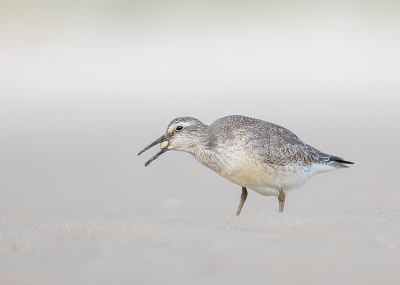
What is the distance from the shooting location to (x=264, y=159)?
6.25 meters

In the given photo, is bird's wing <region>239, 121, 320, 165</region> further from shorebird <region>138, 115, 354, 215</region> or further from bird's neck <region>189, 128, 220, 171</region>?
bird's neck <region>189, 128, 220, 171</region>

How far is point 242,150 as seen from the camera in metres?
6.13

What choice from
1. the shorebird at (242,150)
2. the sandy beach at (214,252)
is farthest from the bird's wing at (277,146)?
the sandy beach at (214,252)

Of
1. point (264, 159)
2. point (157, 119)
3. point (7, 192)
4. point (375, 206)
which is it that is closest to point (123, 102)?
point (157, 119)

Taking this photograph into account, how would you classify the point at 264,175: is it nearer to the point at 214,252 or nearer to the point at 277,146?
the point at 277,146

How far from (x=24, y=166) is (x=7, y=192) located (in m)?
1.47

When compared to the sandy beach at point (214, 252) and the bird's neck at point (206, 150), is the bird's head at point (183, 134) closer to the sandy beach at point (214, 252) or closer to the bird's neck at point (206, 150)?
the bird's neck at point (206, 150)

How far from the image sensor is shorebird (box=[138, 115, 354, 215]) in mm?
6117

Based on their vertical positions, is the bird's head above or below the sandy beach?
above

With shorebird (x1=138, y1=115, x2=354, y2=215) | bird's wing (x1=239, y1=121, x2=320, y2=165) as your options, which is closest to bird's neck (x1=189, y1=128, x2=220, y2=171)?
shorebird (x1=138, y1=115, x2=354, y2=215)

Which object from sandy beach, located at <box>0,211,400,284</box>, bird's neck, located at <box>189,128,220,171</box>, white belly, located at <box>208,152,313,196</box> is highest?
bird's neck, located at <box>189,128,220,171</box>

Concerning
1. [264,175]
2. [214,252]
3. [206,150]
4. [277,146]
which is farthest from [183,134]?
[214,252]

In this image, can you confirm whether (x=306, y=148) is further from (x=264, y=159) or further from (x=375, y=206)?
(x=375, y=206)

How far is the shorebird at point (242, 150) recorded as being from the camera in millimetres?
6117
